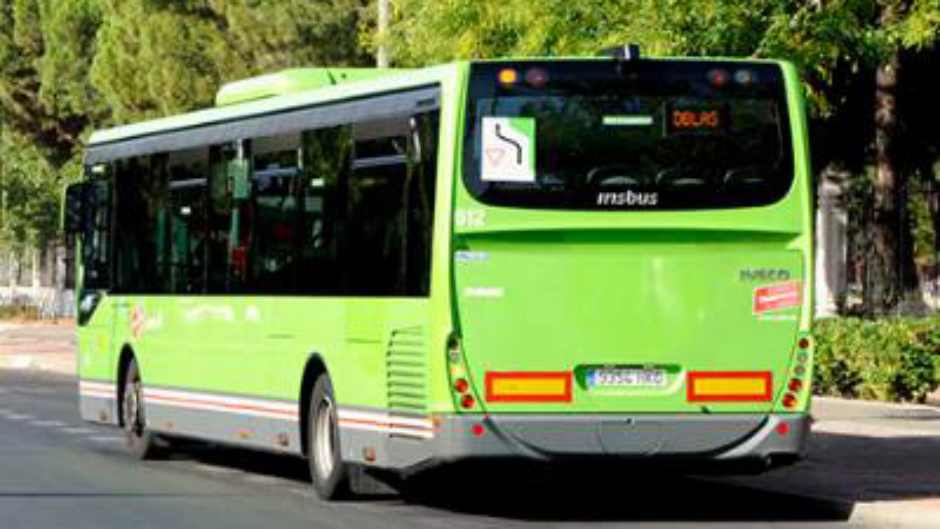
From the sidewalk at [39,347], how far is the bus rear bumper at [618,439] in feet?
95.3

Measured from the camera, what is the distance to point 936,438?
22406 mm

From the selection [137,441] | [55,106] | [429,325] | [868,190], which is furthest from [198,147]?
[55,106]

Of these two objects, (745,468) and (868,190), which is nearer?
(745,468)

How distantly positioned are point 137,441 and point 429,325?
7.25 metres

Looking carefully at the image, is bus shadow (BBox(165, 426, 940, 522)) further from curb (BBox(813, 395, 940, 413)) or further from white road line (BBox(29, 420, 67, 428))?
white road line (BBox(29, 420, 67, 428))

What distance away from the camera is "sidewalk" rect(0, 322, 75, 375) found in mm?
46000

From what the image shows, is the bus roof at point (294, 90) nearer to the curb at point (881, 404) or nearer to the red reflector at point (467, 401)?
the red reflector at point (467, 401)

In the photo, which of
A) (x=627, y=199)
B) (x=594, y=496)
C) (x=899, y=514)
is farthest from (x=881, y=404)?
(x=627, y=199)

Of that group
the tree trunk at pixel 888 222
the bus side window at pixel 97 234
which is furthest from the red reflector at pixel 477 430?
the tree trunk at pixel 888 222

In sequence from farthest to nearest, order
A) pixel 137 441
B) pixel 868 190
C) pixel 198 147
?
pixel 868 190, pixel 137 441, pixel 198 147

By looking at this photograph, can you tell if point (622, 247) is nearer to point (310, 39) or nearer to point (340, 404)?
point (340, 404)

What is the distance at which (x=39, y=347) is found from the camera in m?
52.0

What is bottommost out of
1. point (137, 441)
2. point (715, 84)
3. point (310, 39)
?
point (137, 441)

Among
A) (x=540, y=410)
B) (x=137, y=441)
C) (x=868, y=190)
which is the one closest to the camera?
(x=540, y=410)
